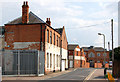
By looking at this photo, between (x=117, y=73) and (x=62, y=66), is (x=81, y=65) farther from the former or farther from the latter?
(x=117, y=73)

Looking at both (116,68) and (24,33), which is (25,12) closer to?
(24,33)

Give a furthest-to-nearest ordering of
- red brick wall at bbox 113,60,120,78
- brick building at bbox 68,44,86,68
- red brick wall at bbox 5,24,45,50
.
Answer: brick building at bbox 68,44,86,68, red brick wall at bbox 5,24,45,50, red brick wall at bbox 113,60,120,78

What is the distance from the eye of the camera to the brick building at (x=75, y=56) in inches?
Answer: 2682

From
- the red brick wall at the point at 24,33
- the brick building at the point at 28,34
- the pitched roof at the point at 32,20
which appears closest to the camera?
the brick building at the point at 28,34

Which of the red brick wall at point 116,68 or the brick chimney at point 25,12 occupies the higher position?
the brick chimney at point 25,12

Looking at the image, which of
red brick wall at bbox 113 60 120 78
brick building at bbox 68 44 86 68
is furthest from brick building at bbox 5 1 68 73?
brick building at bbox 68 44 86 68

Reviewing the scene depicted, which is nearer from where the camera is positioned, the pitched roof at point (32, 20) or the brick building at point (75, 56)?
the pitched roof at point (32, 20)

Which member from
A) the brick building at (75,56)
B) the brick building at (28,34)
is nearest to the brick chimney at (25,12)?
the brick building at (28,34)

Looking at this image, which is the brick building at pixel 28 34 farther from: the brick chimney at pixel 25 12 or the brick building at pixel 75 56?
the brick building at pixel 75 56

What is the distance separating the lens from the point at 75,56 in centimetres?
7062

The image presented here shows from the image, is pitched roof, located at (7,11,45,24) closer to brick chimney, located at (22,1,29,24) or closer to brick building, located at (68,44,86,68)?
brick chimney, located at (22,1,29,24)

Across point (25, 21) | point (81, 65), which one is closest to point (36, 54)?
point (25, 21)

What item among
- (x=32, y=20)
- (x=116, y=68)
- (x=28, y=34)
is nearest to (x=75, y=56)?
(x=32, y=20)

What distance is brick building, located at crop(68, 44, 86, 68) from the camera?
6812 centimetres
